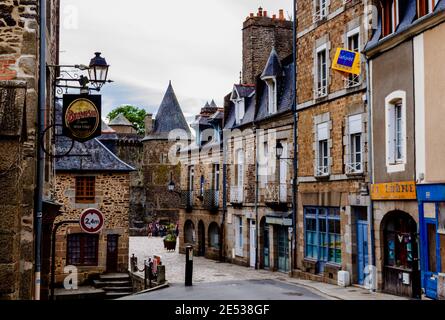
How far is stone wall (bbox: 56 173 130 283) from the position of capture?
25375mm

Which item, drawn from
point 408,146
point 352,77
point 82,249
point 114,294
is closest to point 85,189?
point 82,249

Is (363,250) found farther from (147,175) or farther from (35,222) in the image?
(147,175)

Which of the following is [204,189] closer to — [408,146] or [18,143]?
[408,146]

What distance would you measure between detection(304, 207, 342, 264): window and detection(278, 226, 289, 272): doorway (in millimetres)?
1972

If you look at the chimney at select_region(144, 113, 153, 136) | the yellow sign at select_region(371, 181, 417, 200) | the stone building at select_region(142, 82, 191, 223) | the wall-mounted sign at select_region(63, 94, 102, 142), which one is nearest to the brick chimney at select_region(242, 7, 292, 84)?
the yellow sign at select_region(371, 181, 417, 200)

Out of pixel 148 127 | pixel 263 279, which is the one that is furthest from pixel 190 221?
pixel 148 127

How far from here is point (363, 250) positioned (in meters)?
18.1

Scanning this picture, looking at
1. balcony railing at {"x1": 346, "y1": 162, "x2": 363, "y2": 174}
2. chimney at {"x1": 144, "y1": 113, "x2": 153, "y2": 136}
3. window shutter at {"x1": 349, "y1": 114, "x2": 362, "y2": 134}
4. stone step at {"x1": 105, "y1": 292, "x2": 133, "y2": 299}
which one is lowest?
stone step at {"x1": 105, "y1": 292, "x2": 133, "y2": 299}

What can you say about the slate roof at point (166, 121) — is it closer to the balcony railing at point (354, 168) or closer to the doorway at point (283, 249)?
the doorway at point (283, 249)

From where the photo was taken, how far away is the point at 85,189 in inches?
1029

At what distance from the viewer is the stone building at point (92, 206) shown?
2547 cm

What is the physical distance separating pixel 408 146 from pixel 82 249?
1483 centimetres

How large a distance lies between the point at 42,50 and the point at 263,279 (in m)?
13.0

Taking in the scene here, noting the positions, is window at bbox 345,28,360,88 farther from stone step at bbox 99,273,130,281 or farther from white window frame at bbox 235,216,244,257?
stone step at bbox 99,273,130,281
